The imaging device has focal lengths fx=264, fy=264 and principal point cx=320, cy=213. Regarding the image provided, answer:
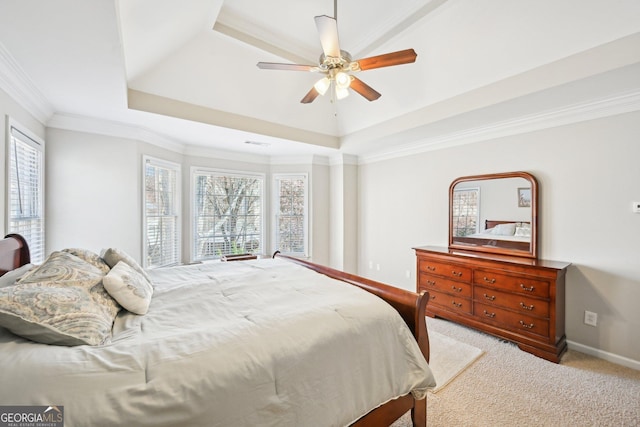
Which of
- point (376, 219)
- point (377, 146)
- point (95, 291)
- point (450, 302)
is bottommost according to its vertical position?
point (450, 302)

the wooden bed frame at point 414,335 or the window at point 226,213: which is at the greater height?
the window at point 226,213

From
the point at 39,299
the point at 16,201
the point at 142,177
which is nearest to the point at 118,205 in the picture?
the point at 142,177

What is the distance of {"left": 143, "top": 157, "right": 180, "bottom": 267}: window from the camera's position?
12.1 feet

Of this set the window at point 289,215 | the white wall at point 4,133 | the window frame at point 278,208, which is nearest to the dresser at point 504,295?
the window frame at point 278,208

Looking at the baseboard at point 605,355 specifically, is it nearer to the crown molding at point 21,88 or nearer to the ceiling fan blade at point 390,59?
the ceiling fan blade at point 390,59

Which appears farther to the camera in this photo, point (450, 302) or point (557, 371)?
point (450, 302)

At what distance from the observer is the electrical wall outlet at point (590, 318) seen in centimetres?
255

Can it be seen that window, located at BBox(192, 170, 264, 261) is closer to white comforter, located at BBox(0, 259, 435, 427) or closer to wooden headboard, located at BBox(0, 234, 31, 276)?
wooden headboard, located at BBox(0, 234, 31, 276)

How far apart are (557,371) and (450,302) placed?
3.52 ft

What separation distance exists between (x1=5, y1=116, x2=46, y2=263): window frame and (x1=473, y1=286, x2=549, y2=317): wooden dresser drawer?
448 cm

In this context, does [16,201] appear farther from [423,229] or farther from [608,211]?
[608,211]

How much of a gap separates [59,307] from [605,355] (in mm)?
4149

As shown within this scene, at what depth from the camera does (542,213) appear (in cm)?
290

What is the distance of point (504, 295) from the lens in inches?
109
